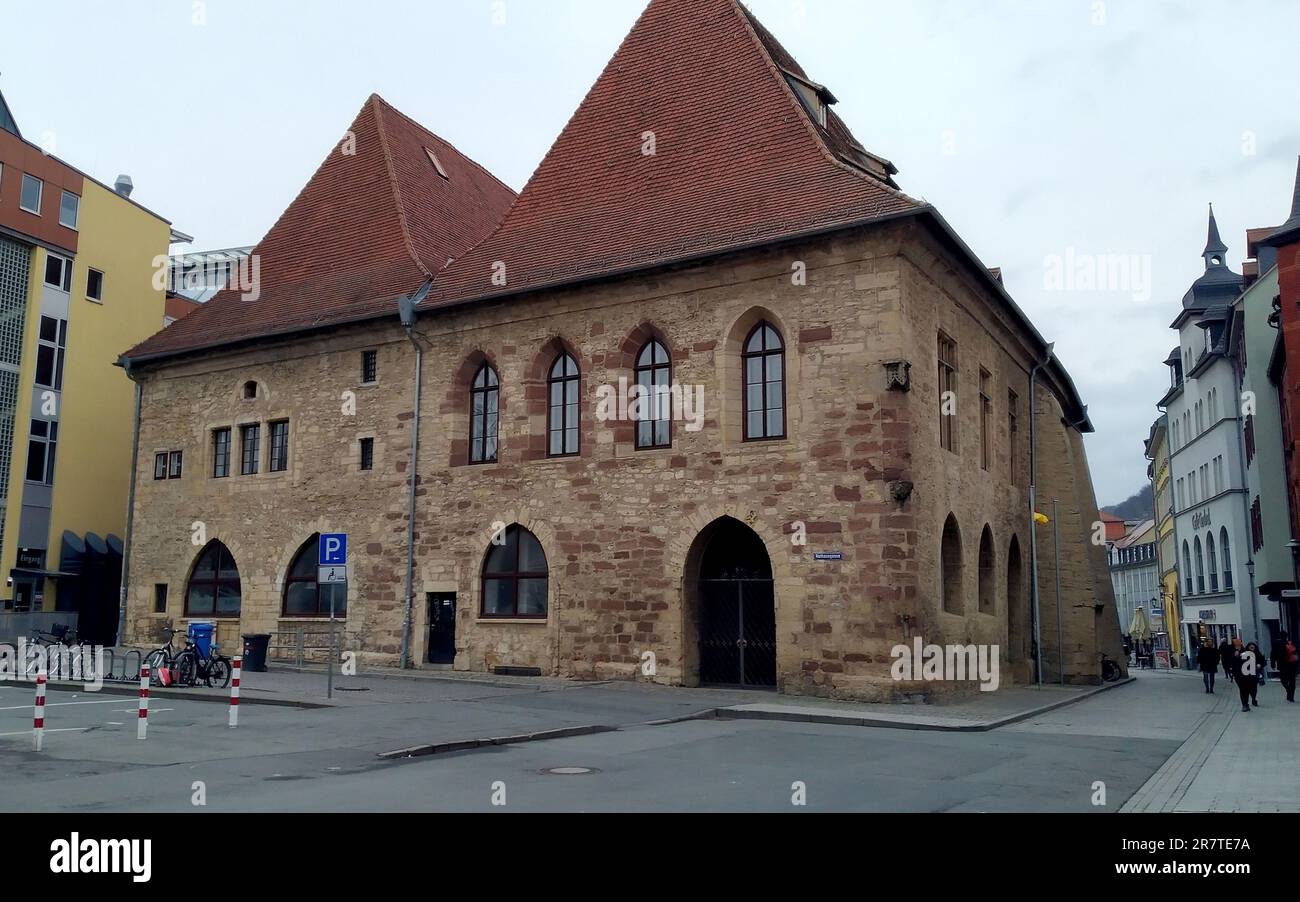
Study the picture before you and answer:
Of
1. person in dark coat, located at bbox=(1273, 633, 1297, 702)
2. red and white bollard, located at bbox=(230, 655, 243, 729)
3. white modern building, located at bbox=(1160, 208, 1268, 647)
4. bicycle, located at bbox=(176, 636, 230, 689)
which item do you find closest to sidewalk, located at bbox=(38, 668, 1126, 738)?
bicycle, located at bbox=(176, 636, 230, 689)

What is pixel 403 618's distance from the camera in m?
23.3

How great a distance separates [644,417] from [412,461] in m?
5.54

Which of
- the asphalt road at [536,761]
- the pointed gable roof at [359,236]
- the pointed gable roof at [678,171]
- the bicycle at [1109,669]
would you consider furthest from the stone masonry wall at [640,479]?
the bicycle at [1109,669]

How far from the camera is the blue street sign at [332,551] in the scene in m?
16.5

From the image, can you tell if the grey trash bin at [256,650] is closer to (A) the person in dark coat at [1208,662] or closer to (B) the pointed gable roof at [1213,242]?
(A) the person in dark coat at [1208,662]

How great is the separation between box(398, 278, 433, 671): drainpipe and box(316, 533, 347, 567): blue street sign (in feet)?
22.2

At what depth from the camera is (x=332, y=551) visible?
1659 cm

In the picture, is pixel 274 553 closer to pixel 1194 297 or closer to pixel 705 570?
pixel 705 570

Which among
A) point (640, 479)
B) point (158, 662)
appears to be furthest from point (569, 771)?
point (640, 479)

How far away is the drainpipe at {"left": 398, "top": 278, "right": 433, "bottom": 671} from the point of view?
2322 centimetres

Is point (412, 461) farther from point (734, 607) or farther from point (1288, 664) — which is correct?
point (1288, 664)

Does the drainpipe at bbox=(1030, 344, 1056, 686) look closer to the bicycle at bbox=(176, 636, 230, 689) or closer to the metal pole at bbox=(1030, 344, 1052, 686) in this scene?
the metal pole at bbox=(1030, 344, 1052, 686)

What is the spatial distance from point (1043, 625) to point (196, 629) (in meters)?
19.5

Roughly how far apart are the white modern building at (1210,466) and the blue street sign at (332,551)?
123 ft
